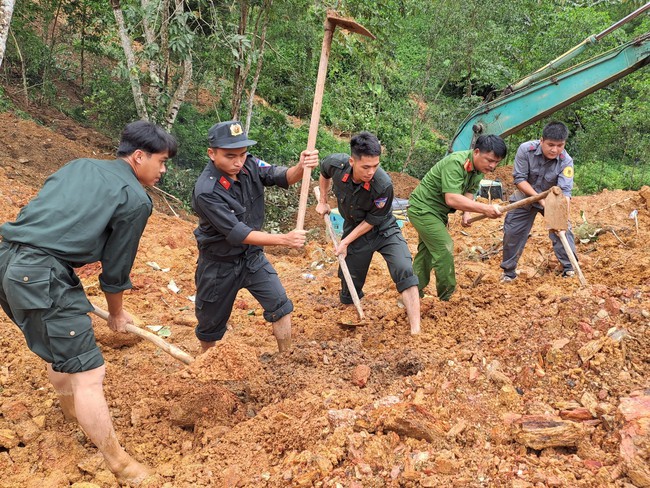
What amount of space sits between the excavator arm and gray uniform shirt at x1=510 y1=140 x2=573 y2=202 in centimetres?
262

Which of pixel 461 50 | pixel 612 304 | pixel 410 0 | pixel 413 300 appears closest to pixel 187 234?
pixel 413 300

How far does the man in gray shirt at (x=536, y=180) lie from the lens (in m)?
4.77

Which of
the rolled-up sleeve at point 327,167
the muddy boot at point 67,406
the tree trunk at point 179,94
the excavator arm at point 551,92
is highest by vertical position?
the excavator arm at point 551,92

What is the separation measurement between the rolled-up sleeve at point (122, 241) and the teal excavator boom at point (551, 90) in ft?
20.2

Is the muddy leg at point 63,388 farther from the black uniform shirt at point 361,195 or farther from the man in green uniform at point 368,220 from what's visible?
the black uniform shirt at point 361,195

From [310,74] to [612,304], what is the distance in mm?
9703

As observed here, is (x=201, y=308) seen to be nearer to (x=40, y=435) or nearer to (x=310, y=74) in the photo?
(x=40, y=435)

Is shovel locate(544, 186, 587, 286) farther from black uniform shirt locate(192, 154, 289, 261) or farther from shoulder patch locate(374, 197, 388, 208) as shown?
black uniform shirt locate(192, 154, 289, 261)

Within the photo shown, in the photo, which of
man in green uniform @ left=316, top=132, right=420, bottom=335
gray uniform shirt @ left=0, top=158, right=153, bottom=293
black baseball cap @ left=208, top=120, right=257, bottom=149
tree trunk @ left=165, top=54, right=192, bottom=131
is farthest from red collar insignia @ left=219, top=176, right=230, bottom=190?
tree trunk @ left=165, top=54, right=192, bottom=131

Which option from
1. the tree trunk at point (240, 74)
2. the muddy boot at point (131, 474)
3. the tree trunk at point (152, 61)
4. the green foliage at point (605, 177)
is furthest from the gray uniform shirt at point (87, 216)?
the green foliage at point (605, 177)

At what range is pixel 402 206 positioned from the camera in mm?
8539

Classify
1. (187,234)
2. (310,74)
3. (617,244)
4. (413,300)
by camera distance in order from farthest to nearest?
1. (310,74)
2. (187,234)
3. (617,244)
4. (413,300)

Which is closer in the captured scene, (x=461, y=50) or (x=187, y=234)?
(x=187, y=234)

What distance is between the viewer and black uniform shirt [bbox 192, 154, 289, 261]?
3.21m
